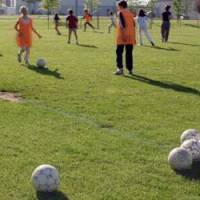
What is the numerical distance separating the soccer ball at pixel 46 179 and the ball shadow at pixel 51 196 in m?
0.04

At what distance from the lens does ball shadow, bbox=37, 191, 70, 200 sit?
5.24m

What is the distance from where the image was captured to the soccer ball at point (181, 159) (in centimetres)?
597

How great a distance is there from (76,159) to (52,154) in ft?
1.26

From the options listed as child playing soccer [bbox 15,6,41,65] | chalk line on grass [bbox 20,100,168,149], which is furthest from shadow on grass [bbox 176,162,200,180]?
child playing soccer [bbox 15,6,41,65]

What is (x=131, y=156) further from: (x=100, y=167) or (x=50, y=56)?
(x=50, y=56)

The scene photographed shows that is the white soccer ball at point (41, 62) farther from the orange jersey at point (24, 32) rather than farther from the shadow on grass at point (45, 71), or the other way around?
the orange jersey at point (24, 32)

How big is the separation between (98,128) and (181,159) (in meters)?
2.38

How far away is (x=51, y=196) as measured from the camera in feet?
17.4

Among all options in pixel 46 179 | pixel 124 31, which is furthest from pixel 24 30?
pixel 46 179

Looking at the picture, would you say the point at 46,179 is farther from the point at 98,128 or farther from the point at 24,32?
the point at 24,32

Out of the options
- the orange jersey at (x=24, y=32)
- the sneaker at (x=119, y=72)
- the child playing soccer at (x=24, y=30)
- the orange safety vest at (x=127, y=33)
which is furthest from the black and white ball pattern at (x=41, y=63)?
the orange safety vest at (x=127, y=33)

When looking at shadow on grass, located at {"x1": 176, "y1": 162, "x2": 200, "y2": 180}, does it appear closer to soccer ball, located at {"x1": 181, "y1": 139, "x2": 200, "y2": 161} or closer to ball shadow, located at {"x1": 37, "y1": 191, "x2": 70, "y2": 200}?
soccer ball, located at {"x1": 181, "y1": 139, "x2": 200, "y2": 161}

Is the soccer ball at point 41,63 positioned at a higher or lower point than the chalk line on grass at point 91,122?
higher

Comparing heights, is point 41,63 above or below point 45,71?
above
